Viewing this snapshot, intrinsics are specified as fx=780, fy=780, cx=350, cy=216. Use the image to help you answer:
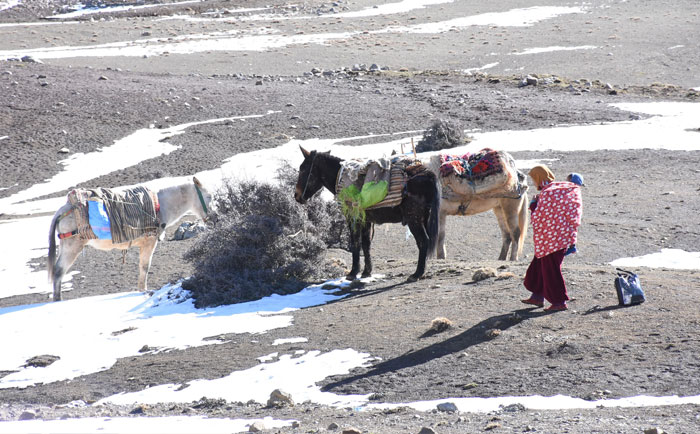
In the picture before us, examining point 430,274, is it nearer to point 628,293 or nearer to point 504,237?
point 504,237

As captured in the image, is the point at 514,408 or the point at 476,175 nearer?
the point at 514,408

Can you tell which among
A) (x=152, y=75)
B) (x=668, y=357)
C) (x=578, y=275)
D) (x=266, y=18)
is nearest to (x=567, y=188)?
(x=578, y=275)

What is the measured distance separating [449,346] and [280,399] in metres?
1.88

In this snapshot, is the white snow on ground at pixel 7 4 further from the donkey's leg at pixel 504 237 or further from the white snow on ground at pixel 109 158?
the donkey's leg at pixel 504 237

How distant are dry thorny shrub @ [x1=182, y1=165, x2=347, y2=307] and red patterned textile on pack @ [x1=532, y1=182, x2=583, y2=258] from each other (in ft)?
13.0

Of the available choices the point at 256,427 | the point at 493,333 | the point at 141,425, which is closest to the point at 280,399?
the point at 256,427

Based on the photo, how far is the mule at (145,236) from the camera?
11.7m

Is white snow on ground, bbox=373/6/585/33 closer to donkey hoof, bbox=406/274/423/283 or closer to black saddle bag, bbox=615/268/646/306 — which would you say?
donkey hoof, bbox=406/274/423/283

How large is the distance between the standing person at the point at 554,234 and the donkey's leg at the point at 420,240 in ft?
7.78

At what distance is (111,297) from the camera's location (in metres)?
11.5

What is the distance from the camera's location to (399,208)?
1096cm

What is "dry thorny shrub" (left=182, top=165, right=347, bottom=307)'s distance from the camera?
11.1 metres

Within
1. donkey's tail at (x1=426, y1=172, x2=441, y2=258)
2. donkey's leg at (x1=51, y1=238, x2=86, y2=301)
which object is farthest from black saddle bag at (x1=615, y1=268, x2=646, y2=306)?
donkey's leg at (x1=51, y1=238, x2=86, y2=301)

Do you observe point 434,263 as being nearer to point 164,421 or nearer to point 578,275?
point 578,275
